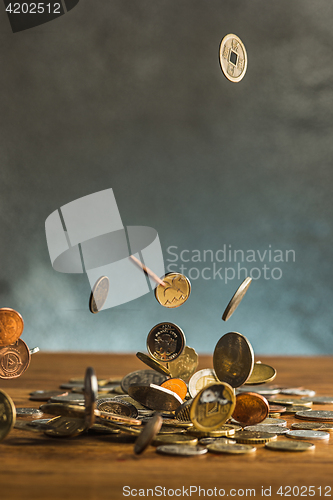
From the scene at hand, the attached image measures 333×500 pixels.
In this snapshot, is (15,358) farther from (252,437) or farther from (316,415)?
(316,415)

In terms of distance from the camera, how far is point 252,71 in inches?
157

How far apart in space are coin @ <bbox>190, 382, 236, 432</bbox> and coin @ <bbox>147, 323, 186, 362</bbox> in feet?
1.28

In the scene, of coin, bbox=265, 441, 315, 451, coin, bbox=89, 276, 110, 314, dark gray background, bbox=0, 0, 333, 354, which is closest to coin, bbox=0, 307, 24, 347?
coin, bbox=89, 276, 110, 314

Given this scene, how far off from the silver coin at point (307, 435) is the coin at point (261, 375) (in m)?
0.23

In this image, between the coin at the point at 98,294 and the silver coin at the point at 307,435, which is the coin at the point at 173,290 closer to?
the coin at the point at 98,294

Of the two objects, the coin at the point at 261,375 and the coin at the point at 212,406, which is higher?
the coin at the point at 261,375

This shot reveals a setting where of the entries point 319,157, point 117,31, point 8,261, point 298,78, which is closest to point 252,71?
point 298,78

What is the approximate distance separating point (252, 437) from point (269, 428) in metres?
→ 0.12

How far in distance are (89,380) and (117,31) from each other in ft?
11.9

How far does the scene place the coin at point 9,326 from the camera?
50.8 inches

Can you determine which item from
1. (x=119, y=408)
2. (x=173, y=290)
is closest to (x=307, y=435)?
(x=119, y=408)

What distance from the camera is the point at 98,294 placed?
150cm

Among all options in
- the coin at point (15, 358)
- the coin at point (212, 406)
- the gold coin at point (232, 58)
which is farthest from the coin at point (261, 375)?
A: the gold coin at point (232, 58)

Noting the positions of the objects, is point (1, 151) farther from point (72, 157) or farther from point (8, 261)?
point (8, 261)
